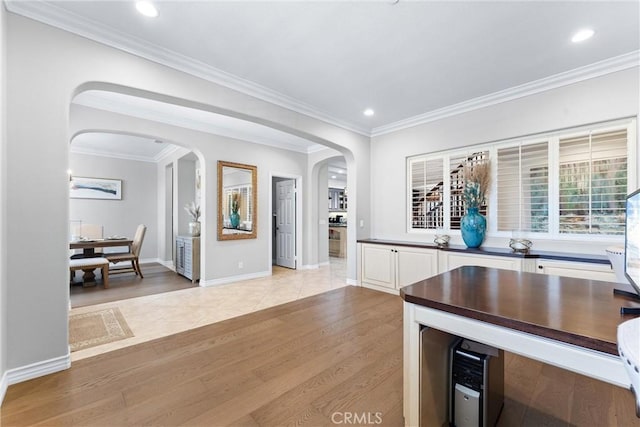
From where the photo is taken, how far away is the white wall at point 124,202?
626 centimetres

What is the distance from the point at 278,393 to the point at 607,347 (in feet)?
5.84

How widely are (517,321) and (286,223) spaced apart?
5.72m

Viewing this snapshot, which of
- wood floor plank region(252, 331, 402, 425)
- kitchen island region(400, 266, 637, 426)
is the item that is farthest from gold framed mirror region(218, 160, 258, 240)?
kitchen island region(400, 266, 637, 426)

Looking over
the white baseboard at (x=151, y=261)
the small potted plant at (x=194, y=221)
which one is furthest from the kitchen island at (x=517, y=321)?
the white baseboard at (x=151, y=261)

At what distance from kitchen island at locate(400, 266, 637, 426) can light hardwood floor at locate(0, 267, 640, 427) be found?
56 cm

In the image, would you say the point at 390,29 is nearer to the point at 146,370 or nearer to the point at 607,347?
the point at 607,347

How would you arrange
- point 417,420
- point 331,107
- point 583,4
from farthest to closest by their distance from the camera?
point 331,107 → point 583,4 → point 417,420

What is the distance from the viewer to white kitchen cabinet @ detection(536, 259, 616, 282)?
8.48 feet

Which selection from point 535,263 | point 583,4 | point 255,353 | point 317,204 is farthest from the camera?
point 317,204

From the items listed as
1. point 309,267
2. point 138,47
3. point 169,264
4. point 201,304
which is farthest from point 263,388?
point 169,264

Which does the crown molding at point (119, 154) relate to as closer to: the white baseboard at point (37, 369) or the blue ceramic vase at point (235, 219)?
the blue ceramic vase at point (235, 219)

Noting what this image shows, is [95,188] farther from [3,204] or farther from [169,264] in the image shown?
[3,204]

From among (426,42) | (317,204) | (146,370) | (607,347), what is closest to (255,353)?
(146,370)

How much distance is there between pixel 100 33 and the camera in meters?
2.28
